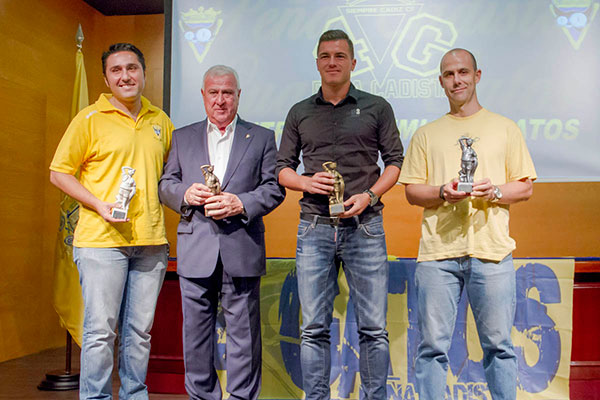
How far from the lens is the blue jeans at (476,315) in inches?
91.7

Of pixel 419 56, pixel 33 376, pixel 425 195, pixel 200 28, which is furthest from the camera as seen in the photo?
pixel 200 28

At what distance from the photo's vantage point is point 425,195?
95.4 inches

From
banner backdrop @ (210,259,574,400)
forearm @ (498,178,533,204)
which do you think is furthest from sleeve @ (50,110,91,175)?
forearm @ (498,178,533,204)

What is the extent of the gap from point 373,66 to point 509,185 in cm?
217

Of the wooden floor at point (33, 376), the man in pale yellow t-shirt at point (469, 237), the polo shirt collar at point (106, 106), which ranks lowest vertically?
the wooden floor at point (33, 376)

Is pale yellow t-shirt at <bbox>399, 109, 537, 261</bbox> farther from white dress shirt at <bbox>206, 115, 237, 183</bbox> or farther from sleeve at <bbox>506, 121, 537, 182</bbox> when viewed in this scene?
white dress shirt at <bbox>206, 115, 237, 183</bbox>

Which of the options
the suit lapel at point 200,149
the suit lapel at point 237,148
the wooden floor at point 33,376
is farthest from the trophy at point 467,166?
the wooden floor at point 33,376

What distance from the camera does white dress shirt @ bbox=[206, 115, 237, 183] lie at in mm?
2680

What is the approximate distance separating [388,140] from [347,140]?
20 cm

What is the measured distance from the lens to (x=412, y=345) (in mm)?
3221

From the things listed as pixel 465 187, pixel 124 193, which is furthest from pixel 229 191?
pixel 465 187

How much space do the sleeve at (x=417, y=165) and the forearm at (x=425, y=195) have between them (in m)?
0.04

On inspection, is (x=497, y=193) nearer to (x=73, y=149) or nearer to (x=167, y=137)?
(x=167, y=137)

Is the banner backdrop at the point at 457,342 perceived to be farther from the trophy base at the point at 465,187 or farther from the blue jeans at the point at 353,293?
the trophy base at the point at 465,187
